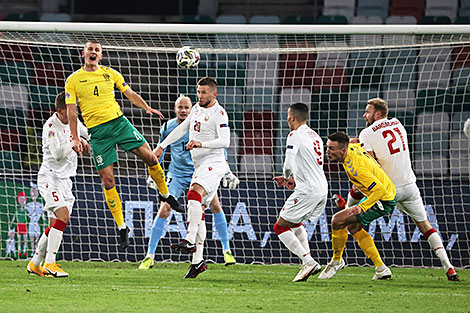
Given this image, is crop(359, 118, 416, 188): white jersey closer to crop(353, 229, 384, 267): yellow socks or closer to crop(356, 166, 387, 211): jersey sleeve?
crop(353, 229, 384, 267): yellow socks

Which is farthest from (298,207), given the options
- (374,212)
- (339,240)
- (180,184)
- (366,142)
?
(180,184)

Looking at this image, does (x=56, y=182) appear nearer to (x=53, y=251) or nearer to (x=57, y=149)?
(x=57, y=149)

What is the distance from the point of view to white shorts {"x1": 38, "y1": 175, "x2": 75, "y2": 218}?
746cm

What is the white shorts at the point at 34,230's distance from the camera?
33.3ft

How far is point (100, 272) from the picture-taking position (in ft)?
26.7

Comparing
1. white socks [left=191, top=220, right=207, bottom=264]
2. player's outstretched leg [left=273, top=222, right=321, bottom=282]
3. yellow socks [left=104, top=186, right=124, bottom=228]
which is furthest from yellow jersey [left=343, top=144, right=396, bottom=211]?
yellow socks [left=104, top=186, right=124, bottom=228]

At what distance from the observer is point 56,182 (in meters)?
7.56

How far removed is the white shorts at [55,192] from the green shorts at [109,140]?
0.49 metres

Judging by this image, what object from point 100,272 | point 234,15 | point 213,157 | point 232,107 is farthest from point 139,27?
point 234,15

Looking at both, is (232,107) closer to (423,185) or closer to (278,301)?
(423,185)

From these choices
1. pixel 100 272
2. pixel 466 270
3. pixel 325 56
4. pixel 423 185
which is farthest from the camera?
pixel 325 56

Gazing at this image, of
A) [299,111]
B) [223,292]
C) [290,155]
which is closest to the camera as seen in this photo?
[223,292]

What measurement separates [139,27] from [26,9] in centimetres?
836

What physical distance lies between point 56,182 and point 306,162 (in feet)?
8.61
